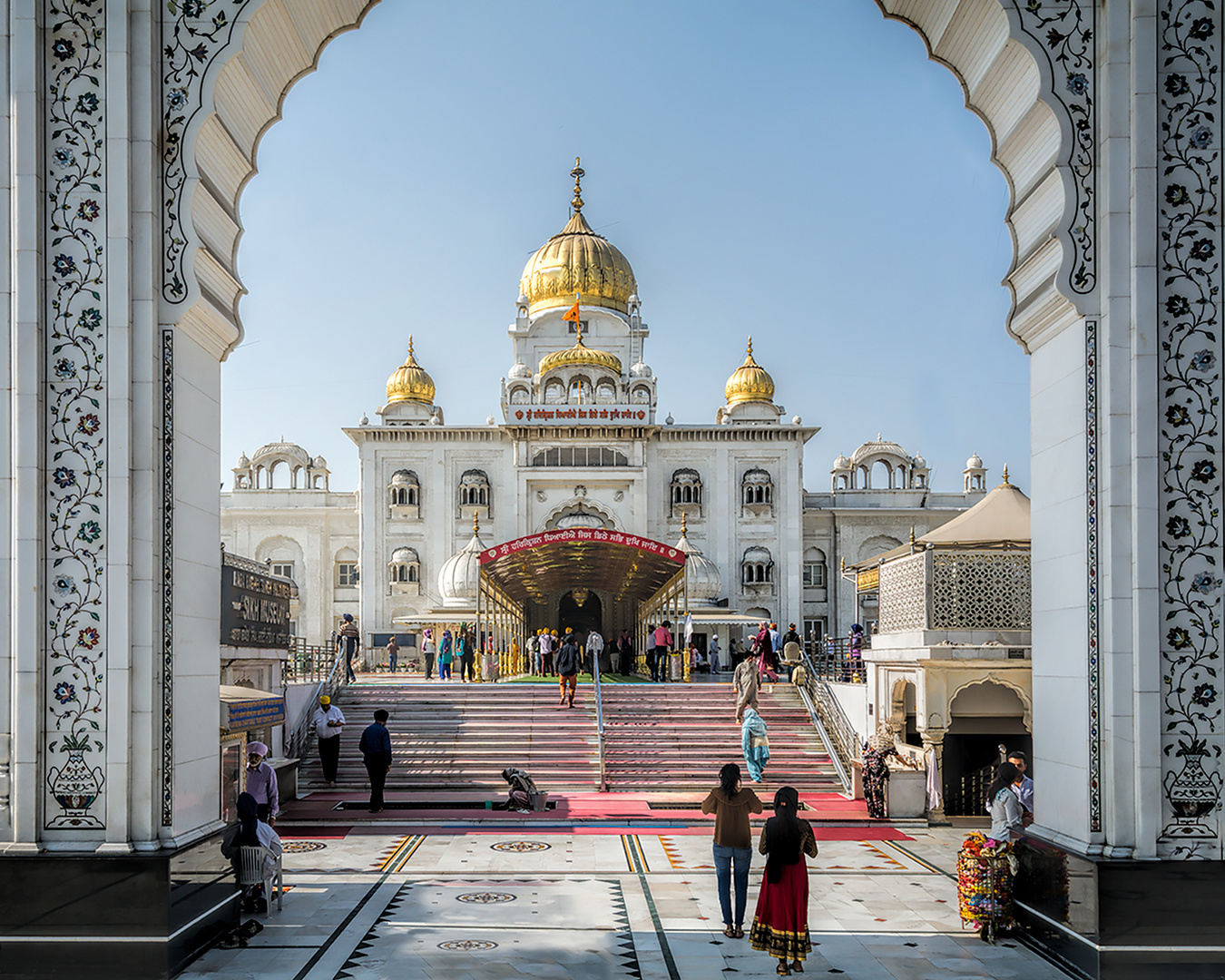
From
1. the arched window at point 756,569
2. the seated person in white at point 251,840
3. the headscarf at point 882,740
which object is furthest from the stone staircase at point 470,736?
the arched window at point 756,569

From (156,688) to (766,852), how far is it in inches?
139

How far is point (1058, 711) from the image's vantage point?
6.77 meters

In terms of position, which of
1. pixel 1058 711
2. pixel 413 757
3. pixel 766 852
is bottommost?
pixel 413 757

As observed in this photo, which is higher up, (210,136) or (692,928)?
(210,136)

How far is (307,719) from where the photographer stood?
1753cm

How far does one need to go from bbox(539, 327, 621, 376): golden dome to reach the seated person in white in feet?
102

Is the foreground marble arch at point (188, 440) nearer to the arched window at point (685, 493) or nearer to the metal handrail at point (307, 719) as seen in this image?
the metal handrail at point (307, 719)

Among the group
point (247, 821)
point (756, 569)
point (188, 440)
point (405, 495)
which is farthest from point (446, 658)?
point (188, 440)

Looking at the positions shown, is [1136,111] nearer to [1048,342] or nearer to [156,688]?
[1048,342]

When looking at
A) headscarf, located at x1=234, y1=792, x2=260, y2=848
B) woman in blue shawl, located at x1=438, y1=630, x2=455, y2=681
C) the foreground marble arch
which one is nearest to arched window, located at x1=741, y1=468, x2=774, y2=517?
woman in blue shawl, located at x1=438, y1=630, x2=455, y2=681

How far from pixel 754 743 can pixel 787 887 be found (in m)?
8.68

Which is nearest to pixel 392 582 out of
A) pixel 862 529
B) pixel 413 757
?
pixel 862 529

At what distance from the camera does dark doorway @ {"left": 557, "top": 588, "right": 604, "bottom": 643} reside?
3769 cm

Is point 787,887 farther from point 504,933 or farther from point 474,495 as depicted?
point 474,495
